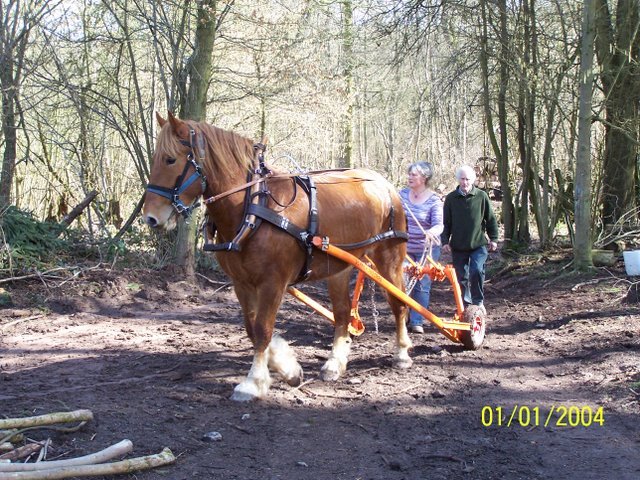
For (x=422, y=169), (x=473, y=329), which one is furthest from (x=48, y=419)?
(x=422, y=169)

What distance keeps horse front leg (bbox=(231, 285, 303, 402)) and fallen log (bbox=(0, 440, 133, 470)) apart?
4.19 ft

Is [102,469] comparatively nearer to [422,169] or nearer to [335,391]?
[335,391]

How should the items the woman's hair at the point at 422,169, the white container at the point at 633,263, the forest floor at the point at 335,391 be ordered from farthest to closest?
the white container at the point at 633,263, the woman's hair at the point at 422,169, the forest floor at the point at 335,391

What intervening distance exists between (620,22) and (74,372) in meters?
9.49

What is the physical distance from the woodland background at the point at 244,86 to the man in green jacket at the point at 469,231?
2.58m

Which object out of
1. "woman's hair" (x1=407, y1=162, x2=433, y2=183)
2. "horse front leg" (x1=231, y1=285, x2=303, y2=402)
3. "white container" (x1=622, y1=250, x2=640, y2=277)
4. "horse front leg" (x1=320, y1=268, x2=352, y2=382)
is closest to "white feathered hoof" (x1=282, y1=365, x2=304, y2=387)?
"horse front leg" (x1=231, y1=285, x2=303, y2=402)

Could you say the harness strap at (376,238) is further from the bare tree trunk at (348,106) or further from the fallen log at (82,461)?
the bare tree trunk at (348,106)

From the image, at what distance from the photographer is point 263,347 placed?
15.5 ft

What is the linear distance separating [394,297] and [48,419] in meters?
3.20

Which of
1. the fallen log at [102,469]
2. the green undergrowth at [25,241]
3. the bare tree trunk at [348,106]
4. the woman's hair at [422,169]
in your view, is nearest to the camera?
the fallen log at [102,469]

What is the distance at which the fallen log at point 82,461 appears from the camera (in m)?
3.09

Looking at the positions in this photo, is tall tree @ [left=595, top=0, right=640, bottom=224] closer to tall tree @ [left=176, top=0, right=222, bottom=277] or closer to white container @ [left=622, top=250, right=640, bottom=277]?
white container @ [left=622, top=250, right=640, bottom=277]
